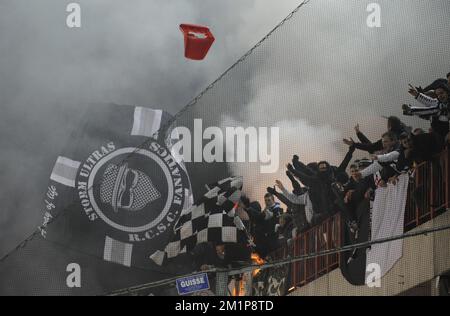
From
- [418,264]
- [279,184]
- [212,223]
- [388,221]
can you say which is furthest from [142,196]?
[418,264]

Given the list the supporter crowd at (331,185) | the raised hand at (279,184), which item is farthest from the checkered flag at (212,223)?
the raised hand at (279,184)

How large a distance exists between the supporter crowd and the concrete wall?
330 mm

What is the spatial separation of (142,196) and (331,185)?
1098 mm

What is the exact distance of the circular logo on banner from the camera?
7.39 metres

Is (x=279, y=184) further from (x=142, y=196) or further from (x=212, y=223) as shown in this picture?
(x=142, y=196)

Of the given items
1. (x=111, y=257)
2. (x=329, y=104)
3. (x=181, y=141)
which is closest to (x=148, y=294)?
(x=111, y=257)

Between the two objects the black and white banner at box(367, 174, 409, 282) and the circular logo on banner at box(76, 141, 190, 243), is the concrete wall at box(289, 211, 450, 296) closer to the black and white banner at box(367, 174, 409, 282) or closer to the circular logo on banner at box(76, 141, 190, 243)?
the black and white banner at box(367, 174, 409, 282)

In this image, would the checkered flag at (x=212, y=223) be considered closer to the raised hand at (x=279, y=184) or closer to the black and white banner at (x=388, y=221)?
the raised hand at (x=279, y=184)

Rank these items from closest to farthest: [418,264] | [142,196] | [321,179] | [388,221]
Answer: [418,264], [388,221], [321,179], [142,196]

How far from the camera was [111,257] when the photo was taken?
7.35 m

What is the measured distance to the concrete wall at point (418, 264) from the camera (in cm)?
693

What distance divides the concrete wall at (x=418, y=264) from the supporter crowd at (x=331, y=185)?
0.33 m

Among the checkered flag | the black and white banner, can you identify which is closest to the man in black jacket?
the black and white banner

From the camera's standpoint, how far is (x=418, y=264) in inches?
275
